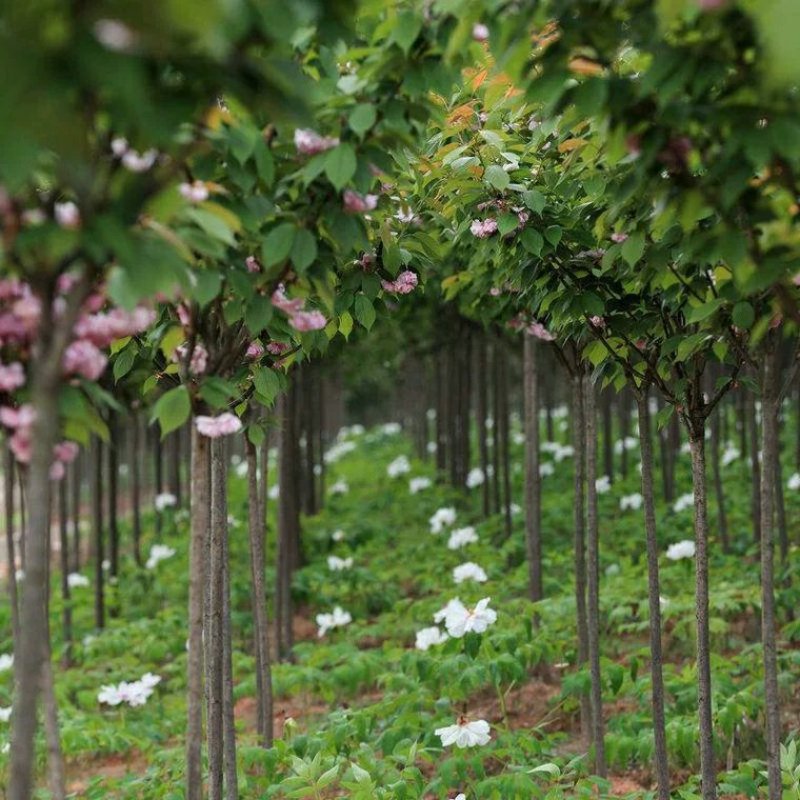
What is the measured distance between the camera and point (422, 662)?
4566mm

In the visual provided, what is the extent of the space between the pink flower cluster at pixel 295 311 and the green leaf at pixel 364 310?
1.61ft

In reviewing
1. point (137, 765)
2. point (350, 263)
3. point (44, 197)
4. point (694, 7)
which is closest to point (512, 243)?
point (350, 263)

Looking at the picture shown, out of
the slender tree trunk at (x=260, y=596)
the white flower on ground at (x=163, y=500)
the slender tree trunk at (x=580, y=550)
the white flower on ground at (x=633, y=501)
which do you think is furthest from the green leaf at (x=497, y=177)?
the white flower on ground at (x=163, y=500)

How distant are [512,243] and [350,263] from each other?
632mm

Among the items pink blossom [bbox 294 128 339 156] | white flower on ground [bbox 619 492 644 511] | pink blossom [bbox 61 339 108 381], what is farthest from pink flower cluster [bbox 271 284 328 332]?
white flower on ground [bbox 619 492 644 511]

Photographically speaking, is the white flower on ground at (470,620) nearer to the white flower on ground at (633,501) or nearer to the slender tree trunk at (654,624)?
the slender tree trunk at (654,624)

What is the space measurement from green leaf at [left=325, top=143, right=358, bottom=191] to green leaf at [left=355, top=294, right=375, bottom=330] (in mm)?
846

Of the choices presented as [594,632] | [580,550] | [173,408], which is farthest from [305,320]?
[580,550]

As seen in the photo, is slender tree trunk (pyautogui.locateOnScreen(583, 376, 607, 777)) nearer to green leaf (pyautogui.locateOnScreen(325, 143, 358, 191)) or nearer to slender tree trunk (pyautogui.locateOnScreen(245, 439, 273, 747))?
slender tree trunk (pyautogui.locateOnScreen(245, 439, 273, 747))

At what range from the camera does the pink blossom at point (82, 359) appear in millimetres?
1912

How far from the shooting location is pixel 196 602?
2.50 meters

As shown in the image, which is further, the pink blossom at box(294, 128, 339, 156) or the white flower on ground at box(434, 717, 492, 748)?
the white flower on ground at box(434, 717, 492, 748)

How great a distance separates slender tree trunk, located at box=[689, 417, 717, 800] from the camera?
3227mm

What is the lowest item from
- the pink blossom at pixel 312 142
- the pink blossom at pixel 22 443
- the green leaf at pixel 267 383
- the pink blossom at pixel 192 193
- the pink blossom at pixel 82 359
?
the pink blossom at pixel 22 443
